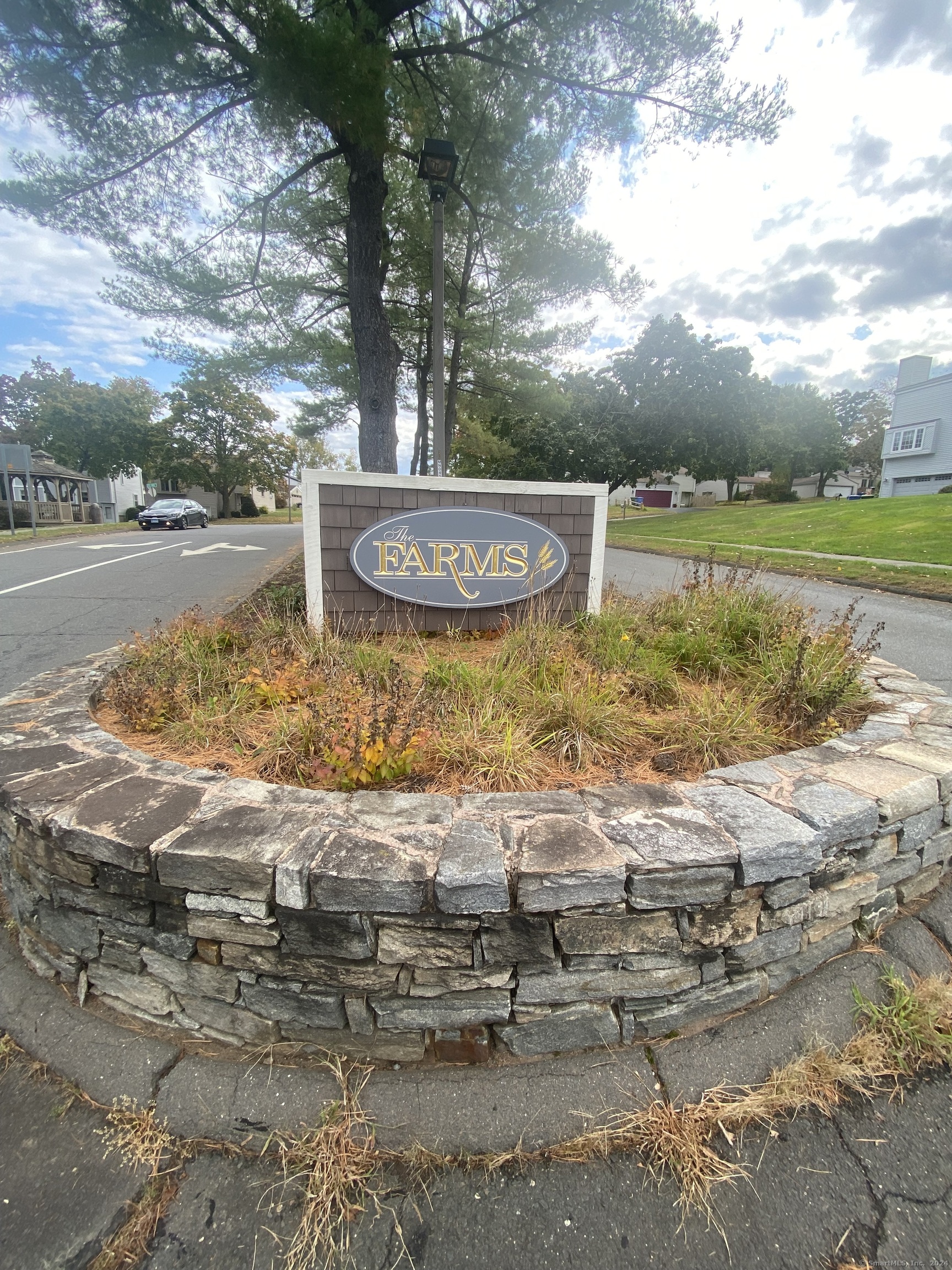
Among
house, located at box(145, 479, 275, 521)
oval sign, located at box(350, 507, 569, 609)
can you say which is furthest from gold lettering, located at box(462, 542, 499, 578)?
house, located at box(145, 479, 275, 521)

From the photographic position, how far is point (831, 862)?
1.69 metres

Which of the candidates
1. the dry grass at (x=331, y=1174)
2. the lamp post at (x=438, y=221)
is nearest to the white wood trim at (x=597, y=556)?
the lamp post at (x=438, y=221)

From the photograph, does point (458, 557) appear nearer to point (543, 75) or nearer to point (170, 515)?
Result: point (543, 75)

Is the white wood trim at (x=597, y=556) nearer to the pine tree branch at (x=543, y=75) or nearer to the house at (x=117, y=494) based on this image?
the pine tree branch at (x=543, y=75)

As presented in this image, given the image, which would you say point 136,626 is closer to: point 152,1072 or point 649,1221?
point 152,1072

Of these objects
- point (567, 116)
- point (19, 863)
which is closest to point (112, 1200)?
point (19, 863)

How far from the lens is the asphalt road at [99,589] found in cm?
489

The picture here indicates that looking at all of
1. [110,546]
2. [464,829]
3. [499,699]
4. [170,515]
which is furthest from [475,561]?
[170,515]

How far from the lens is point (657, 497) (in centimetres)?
5859

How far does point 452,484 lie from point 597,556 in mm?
1347

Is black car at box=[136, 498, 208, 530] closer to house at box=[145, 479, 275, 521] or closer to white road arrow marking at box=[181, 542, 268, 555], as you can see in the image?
white road arrow marking at box=[181, 542, 268, 555]

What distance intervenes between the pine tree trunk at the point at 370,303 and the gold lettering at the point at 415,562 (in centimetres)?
381

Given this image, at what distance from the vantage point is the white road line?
7469mm

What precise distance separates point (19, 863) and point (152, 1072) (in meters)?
0.84
